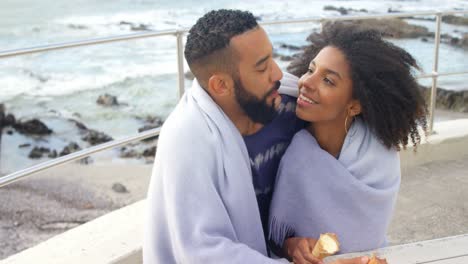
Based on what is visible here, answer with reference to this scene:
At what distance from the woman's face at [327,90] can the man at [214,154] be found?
10 centimetres

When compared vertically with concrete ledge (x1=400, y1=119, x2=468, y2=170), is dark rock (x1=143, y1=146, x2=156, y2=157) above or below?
A: below

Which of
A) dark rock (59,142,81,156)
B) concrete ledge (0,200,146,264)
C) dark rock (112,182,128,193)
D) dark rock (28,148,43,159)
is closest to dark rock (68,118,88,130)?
dark rock (59,142,81,156)

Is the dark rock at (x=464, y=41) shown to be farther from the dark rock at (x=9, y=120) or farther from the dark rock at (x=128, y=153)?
the dark rock at (x=9, y=120)

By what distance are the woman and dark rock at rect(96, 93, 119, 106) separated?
1267 centimetres

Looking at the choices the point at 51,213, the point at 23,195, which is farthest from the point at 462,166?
the point at 23,195

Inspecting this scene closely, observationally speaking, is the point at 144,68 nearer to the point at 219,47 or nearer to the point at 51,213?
the point at 51,213

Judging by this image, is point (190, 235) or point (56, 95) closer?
point (190, 235)

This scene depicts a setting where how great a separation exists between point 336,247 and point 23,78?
15168mm

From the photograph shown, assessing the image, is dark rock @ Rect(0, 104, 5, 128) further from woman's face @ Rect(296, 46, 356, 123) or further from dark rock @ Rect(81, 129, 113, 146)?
woman's face @ Rect(296, 46, 356, 123)

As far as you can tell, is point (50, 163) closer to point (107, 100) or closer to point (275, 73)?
point (275, 73)

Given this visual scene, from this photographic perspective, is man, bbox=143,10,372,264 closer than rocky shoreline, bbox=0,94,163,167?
Yes

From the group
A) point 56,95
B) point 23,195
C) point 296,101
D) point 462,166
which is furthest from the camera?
point 56,95

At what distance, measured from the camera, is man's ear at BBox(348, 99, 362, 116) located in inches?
62.4

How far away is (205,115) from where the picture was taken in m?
1.42
